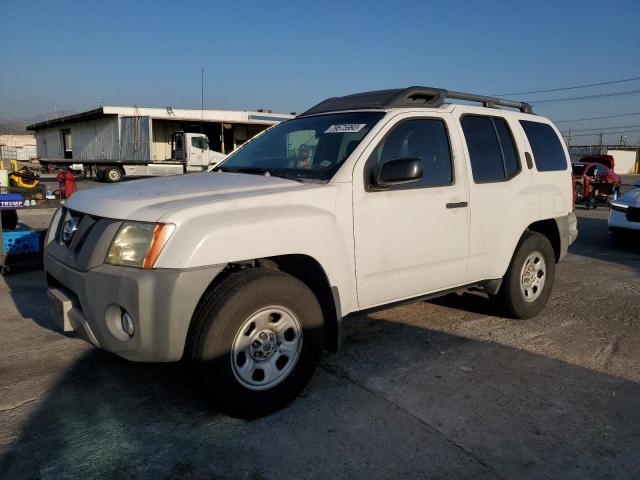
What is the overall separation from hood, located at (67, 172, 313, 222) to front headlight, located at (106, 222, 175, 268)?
6 cm

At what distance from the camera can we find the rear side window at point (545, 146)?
4820 mm

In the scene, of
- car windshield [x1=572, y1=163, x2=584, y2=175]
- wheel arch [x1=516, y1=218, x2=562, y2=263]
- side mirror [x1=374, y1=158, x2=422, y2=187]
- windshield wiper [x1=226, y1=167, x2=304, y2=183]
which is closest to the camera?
side mirror [x1=374, y1=158, x2=422, y2=187]

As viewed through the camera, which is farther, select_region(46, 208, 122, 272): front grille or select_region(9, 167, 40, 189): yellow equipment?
select_region(9, 167, 40, 189): yellow equipment

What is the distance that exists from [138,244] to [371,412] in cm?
169

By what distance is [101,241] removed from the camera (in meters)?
2.77

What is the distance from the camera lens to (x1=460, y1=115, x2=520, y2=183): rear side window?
415cm

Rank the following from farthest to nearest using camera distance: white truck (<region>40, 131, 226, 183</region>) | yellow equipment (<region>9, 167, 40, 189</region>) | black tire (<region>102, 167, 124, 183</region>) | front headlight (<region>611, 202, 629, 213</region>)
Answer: black tire (<region>102, 167, 124, 183</region>), white truck (<region>40, 131, 226, 183</region>), yellow equipment (<region>9, 167, 40, 189</region>), front headlight (<region>611, 202, 629, 213</region>)

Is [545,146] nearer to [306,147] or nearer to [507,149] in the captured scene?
[507,149]

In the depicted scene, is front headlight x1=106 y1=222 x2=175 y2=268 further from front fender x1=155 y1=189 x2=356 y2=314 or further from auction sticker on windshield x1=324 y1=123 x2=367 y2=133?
auction sticker on windshield x1=324 y1=123 x2=367 y2=133

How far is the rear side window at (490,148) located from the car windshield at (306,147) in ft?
3.19

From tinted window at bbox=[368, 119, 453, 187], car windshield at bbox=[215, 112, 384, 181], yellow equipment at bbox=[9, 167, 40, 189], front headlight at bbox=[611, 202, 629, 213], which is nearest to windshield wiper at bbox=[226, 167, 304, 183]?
car windshield at bbox=[215, 112, 384, 181]

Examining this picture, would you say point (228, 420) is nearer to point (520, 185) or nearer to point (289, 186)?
point (289, 186)

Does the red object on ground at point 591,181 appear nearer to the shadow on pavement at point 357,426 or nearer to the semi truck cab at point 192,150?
the shadow on pavement at point 357,426

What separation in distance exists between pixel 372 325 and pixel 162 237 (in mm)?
2553
